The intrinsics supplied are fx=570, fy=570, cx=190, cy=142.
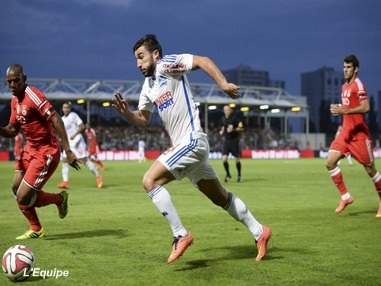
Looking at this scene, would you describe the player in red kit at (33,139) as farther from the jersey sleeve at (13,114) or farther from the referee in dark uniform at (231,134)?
the referee in dark uniform at (231,134)

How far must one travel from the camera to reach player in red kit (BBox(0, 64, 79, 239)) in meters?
8.30

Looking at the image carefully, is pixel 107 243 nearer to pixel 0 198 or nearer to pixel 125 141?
pixel 0 198

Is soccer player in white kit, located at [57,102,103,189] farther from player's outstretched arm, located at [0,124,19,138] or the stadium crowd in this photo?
the stadium crowd

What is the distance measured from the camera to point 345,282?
555cm

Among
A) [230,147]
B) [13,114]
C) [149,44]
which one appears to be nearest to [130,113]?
[149,44]

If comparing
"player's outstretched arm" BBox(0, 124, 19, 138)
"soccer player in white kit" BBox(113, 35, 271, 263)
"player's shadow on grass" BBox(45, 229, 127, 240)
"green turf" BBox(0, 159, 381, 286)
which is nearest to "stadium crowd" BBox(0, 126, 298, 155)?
"green turf" BBox(0, 159, 381, 286)

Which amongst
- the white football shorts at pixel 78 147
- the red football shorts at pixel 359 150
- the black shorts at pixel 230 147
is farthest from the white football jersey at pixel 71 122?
the red football shorts at pixel 359 150

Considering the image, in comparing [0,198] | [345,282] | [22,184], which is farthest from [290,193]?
[345,282]

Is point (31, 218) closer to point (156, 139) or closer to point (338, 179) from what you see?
point (338, 179)

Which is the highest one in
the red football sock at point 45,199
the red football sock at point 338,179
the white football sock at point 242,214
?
the white football sock at point 242,214

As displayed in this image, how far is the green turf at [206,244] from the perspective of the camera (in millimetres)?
5867

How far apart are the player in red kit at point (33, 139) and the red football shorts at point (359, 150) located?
216 inches

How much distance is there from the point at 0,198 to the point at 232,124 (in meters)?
9.19

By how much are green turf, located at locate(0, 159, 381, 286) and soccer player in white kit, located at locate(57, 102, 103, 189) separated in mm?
4062
